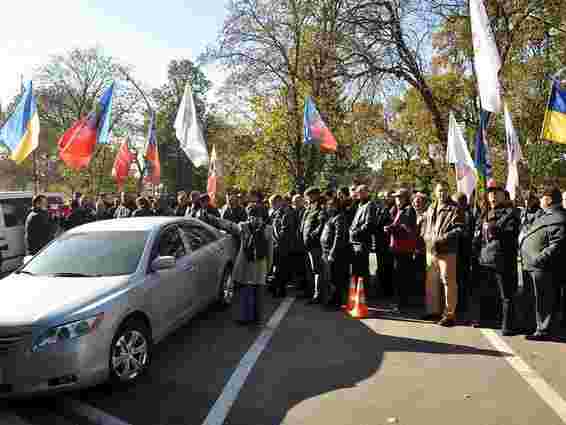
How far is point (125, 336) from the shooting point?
4.45 metres

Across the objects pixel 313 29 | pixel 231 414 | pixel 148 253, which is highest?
pixel 313 29

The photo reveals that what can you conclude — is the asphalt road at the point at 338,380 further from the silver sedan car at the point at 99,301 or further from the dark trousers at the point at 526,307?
the dark trousers at the point at 526,307

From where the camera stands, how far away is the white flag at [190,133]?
11.0m

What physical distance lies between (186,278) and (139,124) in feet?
118

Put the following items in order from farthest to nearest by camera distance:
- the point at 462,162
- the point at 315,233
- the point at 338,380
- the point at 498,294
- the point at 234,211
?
the point at 234,211, the point at 462,162, the point at 315,233, the point at 498,294, the point at 338,380

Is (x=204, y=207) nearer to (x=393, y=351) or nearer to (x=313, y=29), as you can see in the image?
(x=393, y=351)

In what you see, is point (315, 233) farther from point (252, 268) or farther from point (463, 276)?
point (463, 276)

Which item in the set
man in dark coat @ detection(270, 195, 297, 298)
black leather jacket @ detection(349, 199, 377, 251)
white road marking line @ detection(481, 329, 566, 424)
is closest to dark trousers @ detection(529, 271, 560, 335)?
white road marking line @ detection(481, 329, 566, 424)

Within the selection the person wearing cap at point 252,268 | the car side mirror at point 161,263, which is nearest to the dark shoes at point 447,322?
the person wearing cap at point 252,268

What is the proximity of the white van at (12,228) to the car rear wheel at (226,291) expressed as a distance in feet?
16.3

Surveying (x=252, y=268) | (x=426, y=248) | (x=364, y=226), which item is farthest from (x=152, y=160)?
(x=426, y=248)

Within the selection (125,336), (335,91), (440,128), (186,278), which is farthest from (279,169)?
(125,336)

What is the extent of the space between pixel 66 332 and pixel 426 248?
5271 millimetres

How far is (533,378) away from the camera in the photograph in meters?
4.72
